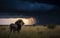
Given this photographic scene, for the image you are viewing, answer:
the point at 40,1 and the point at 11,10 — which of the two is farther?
the point at 40,1

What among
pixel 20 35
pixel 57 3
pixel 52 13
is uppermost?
pixel 57 3

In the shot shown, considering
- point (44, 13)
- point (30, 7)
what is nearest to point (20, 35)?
point (44, 13)

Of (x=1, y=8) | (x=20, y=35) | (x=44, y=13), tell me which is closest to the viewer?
(x=20, y=35)

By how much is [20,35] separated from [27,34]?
8 cm

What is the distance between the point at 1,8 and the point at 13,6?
365 mm

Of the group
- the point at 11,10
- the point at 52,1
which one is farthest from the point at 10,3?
the point at 52,1

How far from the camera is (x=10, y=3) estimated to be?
4.63 m

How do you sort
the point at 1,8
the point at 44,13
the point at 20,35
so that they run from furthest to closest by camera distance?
1. the point at 1,8
2. the point at 44,13
3. the point at 20,35

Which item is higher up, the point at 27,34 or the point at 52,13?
the point at 52,13

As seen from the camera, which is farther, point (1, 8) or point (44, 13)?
point (1, 8)

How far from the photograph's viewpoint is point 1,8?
173 inches

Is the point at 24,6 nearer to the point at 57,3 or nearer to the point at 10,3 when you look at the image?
the point at 10,3

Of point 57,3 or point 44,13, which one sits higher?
point 57,3

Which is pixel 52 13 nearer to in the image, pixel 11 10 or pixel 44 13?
pixel 44 13
